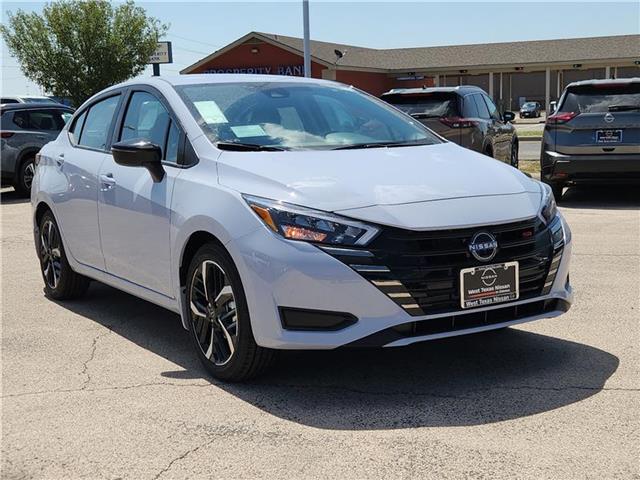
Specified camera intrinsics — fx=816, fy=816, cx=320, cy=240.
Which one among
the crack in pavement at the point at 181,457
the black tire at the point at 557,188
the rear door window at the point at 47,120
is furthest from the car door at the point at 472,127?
the crack in pavement at the point at 181,457

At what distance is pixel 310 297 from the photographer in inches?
148

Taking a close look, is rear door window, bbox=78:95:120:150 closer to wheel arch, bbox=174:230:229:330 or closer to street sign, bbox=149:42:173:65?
wheel arch, bbox=174:230:229:330

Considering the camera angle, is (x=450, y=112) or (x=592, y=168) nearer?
(x=592, y=168)

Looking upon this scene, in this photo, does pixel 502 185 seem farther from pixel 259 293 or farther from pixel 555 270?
pixel 259 293

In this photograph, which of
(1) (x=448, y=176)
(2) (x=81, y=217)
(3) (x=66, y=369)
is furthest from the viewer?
(2) (x=81, y=217)

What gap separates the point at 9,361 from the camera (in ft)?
16.0

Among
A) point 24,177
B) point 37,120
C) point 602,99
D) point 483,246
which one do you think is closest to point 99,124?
point 483,246

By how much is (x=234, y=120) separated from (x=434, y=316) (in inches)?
68.9

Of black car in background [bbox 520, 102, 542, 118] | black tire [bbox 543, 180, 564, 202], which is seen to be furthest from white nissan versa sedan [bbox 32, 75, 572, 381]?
black car in background [bbox 520, 102, 542, 118]

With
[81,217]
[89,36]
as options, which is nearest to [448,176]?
[81,217]

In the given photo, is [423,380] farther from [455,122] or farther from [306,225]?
[455,122]

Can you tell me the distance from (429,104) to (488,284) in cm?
842

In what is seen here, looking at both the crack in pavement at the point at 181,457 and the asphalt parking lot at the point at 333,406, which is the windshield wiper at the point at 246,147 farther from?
the crack in pavement at the point at 181,457

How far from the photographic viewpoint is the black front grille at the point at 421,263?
12.2 feet
